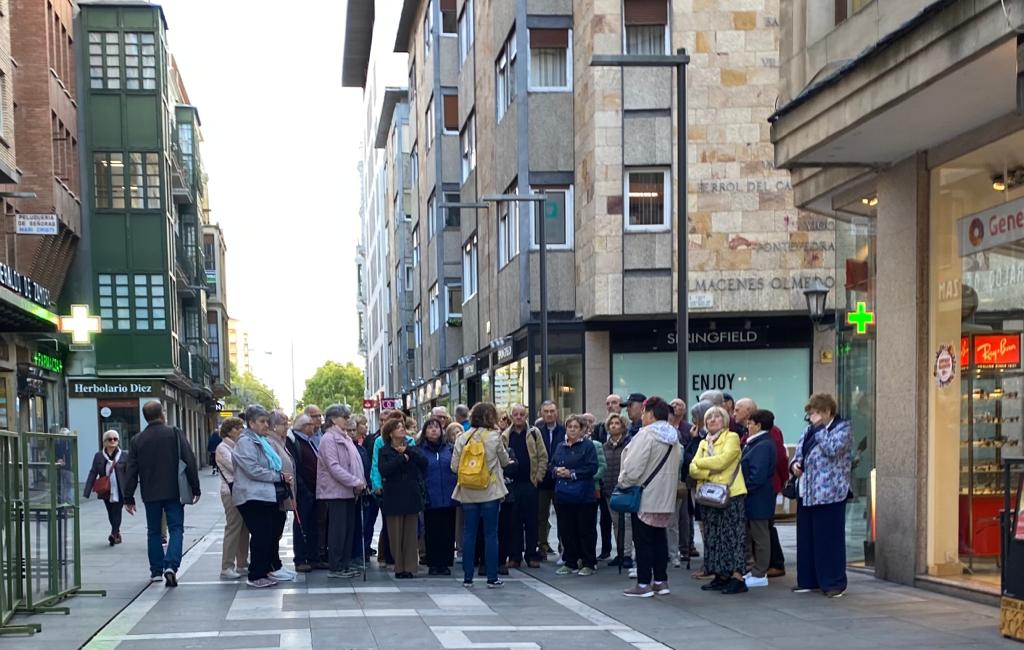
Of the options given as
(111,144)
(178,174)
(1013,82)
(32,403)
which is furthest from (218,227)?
(1013,82)

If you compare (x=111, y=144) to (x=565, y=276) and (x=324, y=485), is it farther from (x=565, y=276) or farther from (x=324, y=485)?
(x=324, y=485)

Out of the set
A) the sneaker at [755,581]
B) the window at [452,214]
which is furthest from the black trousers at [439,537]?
the window at [452,214]

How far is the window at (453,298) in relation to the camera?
142 feet

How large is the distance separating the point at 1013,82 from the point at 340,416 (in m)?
7.47

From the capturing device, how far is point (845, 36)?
1231 cm

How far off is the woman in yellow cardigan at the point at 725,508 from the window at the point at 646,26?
51.2 ft

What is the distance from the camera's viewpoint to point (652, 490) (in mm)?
11430

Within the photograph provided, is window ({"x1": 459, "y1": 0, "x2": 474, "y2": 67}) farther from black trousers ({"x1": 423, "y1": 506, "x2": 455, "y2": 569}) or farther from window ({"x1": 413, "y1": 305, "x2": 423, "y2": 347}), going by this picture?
black trousers ({"x1": 423, "y1": 506, "x2": 455, "y2": 569})

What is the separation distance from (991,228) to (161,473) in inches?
324

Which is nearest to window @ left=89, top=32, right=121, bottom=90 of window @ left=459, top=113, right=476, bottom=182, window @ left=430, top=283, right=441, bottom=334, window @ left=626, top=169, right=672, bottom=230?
window @ left=430, top=283, right=441, bottom=334

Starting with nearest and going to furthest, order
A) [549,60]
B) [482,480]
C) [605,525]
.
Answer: [482,480], [605,525], [549,60]

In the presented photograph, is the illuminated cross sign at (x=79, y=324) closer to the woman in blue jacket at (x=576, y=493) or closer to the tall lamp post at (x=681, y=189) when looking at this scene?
the tall lamp post at (x=681, y=189)

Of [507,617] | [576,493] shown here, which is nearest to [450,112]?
[576,493]

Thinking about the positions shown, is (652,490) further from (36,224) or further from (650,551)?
(36,224)
